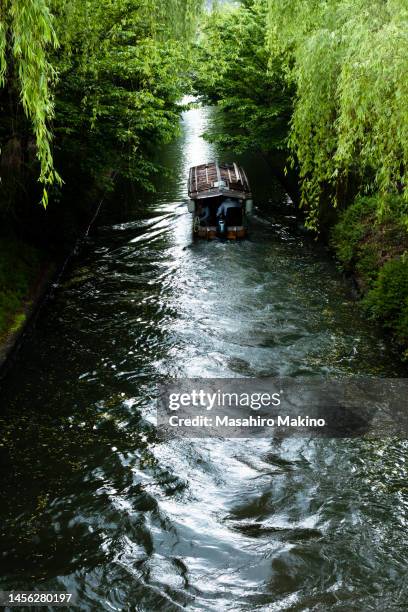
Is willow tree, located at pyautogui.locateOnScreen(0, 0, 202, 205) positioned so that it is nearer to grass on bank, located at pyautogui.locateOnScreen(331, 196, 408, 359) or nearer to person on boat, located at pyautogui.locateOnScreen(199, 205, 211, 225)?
person on boat, located at pyautogui.locateOnScreen(199, 205, 211, 225)

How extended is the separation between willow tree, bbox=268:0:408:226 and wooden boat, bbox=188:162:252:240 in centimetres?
708

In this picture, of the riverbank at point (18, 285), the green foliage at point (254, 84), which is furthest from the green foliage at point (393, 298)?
the green foliage at point (254, 84)

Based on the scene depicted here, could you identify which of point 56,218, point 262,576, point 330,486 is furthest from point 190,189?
point 262,576

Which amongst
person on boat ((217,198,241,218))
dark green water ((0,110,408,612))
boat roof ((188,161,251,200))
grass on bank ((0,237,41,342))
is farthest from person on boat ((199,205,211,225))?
grass on bank ((0,237,41,342))

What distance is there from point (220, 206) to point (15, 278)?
8287 millimetres

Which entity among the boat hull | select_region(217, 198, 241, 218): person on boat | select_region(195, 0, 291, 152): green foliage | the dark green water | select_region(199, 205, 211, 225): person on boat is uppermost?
select_region(195, 0, 291, 152): green foliage

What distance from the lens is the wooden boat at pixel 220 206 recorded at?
19859 millimetres

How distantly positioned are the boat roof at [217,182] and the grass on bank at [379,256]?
11.7ft

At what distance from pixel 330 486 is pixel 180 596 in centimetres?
266

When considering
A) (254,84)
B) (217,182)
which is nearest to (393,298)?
(217,182)

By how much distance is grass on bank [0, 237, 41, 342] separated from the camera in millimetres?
12789

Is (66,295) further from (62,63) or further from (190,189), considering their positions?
(190,189)

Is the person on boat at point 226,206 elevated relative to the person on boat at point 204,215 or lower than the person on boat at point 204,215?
elevated

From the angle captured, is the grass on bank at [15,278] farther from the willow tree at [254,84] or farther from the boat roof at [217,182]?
the willow tree at [254,84]
